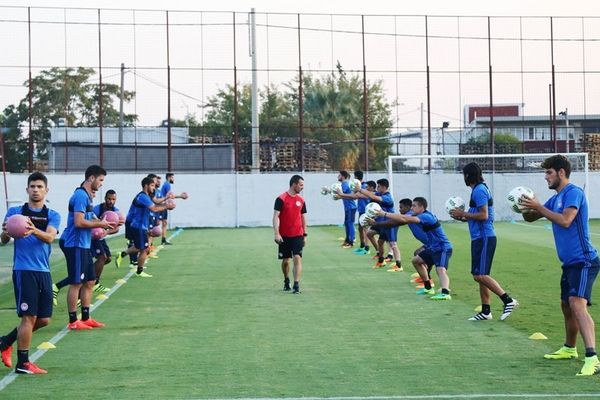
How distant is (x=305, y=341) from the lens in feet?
38.7

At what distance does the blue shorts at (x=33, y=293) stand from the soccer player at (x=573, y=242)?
4753 mm

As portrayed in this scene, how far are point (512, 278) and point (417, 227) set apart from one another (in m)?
3.00

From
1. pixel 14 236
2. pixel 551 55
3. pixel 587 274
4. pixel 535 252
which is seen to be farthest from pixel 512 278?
pixel 551 55

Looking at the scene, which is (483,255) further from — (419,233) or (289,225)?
(289,225)

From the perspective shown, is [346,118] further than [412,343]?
Yes

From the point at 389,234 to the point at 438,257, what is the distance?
5294 mm

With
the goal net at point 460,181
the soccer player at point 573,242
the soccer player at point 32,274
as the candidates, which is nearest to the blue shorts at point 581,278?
the soccer player at point 573,242

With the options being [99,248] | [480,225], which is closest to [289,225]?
[99,248]

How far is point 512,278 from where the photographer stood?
1898 cm

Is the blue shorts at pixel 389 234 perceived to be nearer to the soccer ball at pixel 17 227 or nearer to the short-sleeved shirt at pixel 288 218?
the short-sleeved shirt at pixel 288 218

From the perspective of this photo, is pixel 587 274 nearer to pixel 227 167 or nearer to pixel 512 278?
pixel 512 278

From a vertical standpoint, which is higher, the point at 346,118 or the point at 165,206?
the point at 346,118

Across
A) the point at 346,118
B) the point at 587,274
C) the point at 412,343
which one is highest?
the point at 346,118

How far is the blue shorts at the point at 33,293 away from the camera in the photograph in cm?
998
